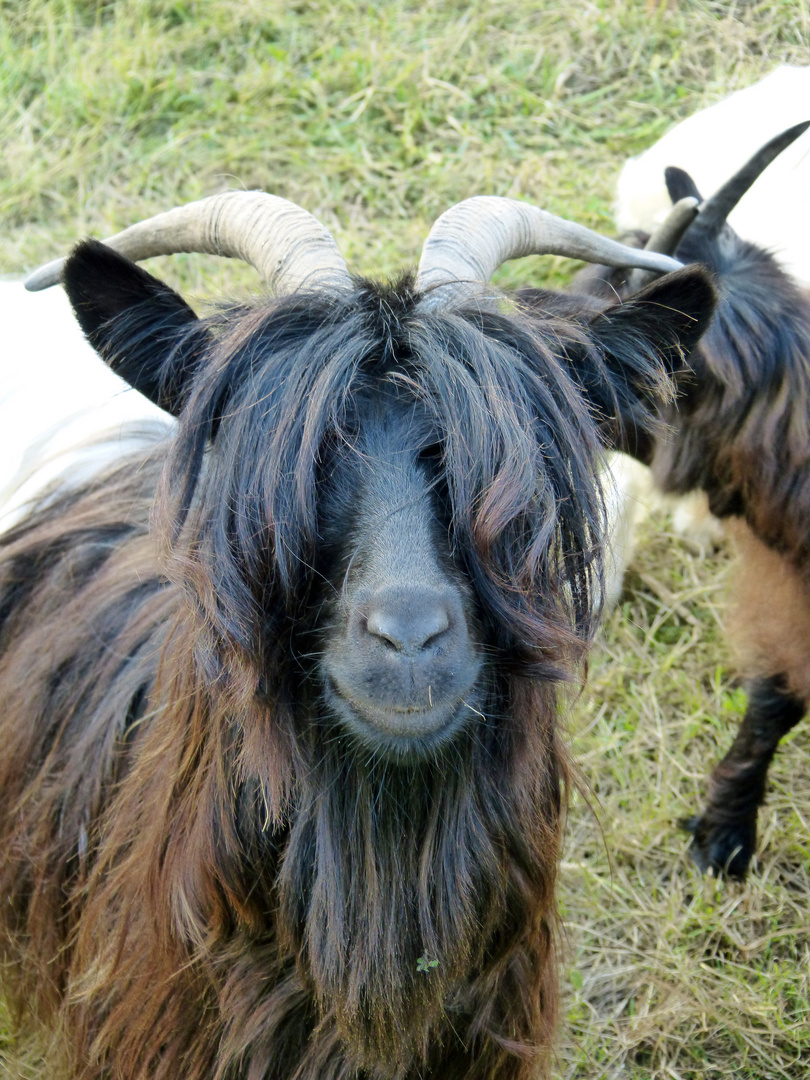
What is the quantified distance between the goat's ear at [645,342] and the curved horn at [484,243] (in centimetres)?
28

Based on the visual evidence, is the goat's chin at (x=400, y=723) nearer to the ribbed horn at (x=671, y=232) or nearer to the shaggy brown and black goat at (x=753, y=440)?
the shaggy brown and black goat at (x=753, y=440)

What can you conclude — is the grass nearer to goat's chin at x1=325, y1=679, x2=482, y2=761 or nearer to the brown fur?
the brown fur

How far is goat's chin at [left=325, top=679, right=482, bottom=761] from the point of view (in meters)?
1.85

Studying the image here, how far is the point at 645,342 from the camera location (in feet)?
7.11

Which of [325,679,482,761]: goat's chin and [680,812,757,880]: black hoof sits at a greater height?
[325,679,482,761]: goat's chin

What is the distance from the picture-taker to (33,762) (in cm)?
290

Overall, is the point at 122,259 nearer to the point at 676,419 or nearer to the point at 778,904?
the point at 676,419

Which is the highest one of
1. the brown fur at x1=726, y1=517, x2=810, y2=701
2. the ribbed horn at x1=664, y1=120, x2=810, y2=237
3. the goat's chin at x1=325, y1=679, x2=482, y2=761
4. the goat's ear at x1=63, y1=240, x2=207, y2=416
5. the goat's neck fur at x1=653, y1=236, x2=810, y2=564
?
the goat's ear at x1=63, y1=240, x2=207, y2=416

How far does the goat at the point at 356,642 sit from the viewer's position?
1938 millimetres

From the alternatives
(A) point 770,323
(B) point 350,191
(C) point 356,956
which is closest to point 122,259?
(C) point 356,956

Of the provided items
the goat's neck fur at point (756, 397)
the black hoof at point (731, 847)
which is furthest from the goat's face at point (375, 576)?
the black hoof at point (731, 847)

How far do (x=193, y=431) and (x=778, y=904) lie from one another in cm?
284

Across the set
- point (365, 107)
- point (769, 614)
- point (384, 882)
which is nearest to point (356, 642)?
point (384, 882)

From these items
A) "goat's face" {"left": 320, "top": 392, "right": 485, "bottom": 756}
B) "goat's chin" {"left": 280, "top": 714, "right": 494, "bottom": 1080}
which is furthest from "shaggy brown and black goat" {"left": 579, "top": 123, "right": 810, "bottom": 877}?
"goat's chin" {"left": 280, "top": 714, "right": 494, "bottom": 1080}
